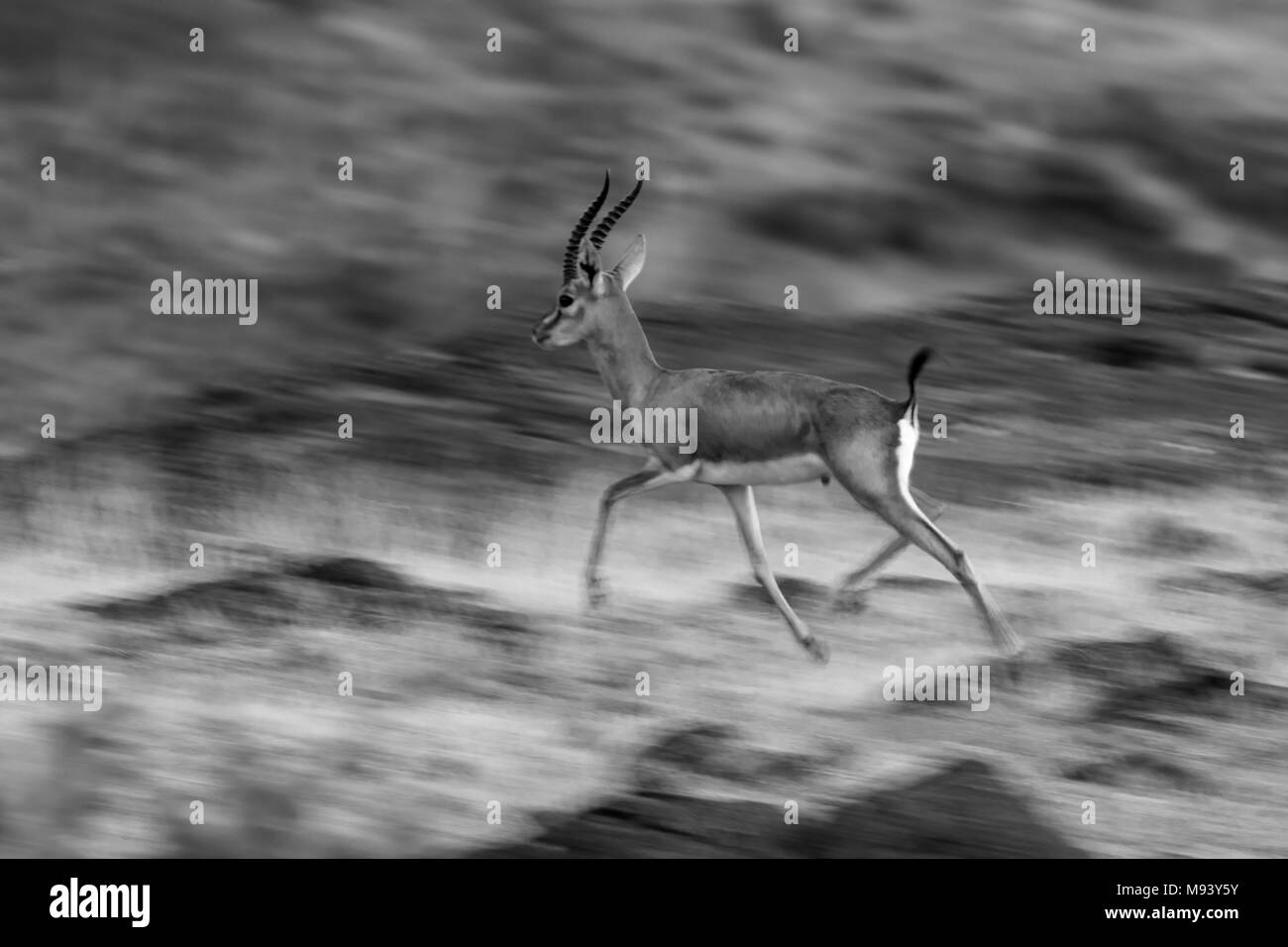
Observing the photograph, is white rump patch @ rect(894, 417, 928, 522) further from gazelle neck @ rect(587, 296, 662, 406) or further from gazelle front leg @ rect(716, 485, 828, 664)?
gazelle neck @ rect(587, 296, 662, 406)

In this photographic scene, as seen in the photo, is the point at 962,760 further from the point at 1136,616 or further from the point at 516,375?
the point at 516,375

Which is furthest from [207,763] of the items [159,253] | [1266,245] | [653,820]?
[1266,245]

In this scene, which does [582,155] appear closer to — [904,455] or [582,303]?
[582,303]

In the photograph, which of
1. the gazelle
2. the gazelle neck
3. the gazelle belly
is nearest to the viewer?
the gazelle

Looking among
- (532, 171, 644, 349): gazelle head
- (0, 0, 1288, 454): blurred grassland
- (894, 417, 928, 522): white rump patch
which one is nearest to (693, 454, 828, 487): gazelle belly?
(894, 417, 928, 522): white rump patch

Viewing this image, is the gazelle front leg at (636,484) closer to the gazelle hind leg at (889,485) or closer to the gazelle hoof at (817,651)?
the gazelle hind leg at (889,485)

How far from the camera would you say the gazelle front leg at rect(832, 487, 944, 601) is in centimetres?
1255

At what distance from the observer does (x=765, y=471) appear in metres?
12.3

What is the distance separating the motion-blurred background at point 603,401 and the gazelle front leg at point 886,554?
221mm

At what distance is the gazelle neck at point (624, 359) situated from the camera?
498 inches

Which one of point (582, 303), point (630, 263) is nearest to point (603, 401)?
point (630, 263)

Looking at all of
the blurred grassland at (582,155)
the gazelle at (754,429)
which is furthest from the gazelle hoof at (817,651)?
the blurred grassland at (582,155)

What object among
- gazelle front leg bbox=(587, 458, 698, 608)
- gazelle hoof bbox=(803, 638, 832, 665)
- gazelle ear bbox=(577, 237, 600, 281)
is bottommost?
gazelle hoof bbox=(803, 638, 832, 665)

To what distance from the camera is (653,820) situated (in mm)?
12320
